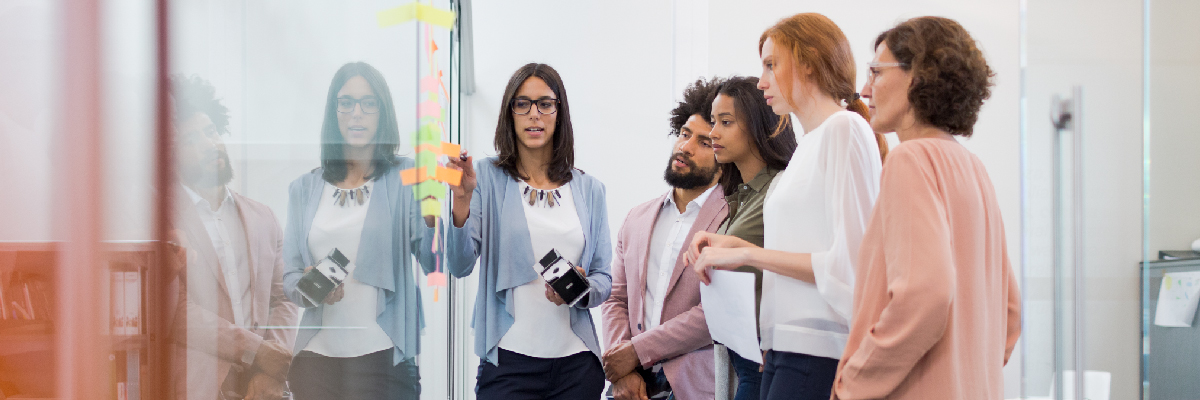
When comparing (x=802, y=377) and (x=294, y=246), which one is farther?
(x=802, y=377)

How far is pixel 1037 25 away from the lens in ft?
6.81

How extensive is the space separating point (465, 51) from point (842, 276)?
7.32ft

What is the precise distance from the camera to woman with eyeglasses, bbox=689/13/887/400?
3.63 feet

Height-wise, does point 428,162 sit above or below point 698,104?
below

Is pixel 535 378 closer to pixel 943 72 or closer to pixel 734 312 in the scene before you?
pixel 734 312

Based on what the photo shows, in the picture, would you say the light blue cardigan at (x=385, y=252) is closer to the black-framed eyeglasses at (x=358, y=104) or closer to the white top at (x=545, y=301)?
the black-framed eyeglasses at (x=358, y=104)

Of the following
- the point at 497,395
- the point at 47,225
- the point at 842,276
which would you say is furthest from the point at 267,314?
the point at 497,395

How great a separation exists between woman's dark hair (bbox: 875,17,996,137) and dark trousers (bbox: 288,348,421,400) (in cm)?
81

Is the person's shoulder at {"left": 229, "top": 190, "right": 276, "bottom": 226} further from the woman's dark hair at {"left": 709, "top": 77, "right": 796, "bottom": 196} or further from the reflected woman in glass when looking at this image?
the woman's dark hair at {"left": 709, "top": 77, "right": 796, "bottom": 196}

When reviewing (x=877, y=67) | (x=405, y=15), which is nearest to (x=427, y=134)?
(x=405, y=15)

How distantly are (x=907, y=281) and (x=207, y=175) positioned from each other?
2.50 ft

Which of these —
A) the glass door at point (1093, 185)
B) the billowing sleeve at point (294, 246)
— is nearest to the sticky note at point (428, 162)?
the billowing sleeve at point (294, 246)

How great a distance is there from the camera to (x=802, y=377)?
3.69ft

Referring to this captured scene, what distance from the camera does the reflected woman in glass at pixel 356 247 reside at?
1.94 feet
